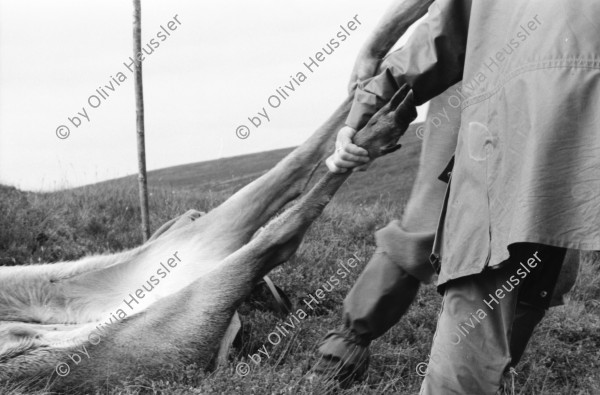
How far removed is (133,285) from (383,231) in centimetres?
196

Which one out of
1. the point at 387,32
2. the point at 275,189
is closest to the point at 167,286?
the point at 275,189

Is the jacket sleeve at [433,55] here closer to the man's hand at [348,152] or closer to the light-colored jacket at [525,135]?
the light-colored jacket at [525,135]

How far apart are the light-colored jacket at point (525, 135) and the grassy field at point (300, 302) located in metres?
1.35

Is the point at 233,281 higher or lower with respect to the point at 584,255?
higher

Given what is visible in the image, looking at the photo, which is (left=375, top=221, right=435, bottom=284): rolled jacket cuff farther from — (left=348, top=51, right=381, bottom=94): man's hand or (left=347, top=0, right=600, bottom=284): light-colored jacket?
(left=348, top=51, right=381, bottom=94): man's hand

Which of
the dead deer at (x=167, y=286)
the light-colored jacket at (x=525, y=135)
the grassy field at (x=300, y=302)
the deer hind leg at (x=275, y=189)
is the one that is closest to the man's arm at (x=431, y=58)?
the light-colored jacket at (x=525, y=135)

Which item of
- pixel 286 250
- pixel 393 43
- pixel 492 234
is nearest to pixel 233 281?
pixel 286 250

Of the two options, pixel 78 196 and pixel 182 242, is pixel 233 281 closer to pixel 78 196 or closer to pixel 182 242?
pixel 182 242

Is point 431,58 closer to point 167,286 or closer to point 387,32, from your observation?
point 387,32

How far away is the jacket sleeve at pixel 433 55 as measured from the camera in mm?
2932

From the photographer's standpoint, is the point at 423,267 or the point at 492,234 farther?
the point at 423,267

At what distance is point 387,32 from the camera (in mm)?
4219

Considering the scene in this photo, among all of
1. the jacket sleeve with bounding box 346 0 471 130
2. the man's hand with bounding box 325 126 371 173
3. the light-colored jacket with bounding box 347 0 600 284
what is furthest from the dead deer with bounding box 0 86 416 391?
the light-colored jacket with bounding box 347 0 600 284

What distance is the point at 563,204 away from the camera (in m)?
2.59
